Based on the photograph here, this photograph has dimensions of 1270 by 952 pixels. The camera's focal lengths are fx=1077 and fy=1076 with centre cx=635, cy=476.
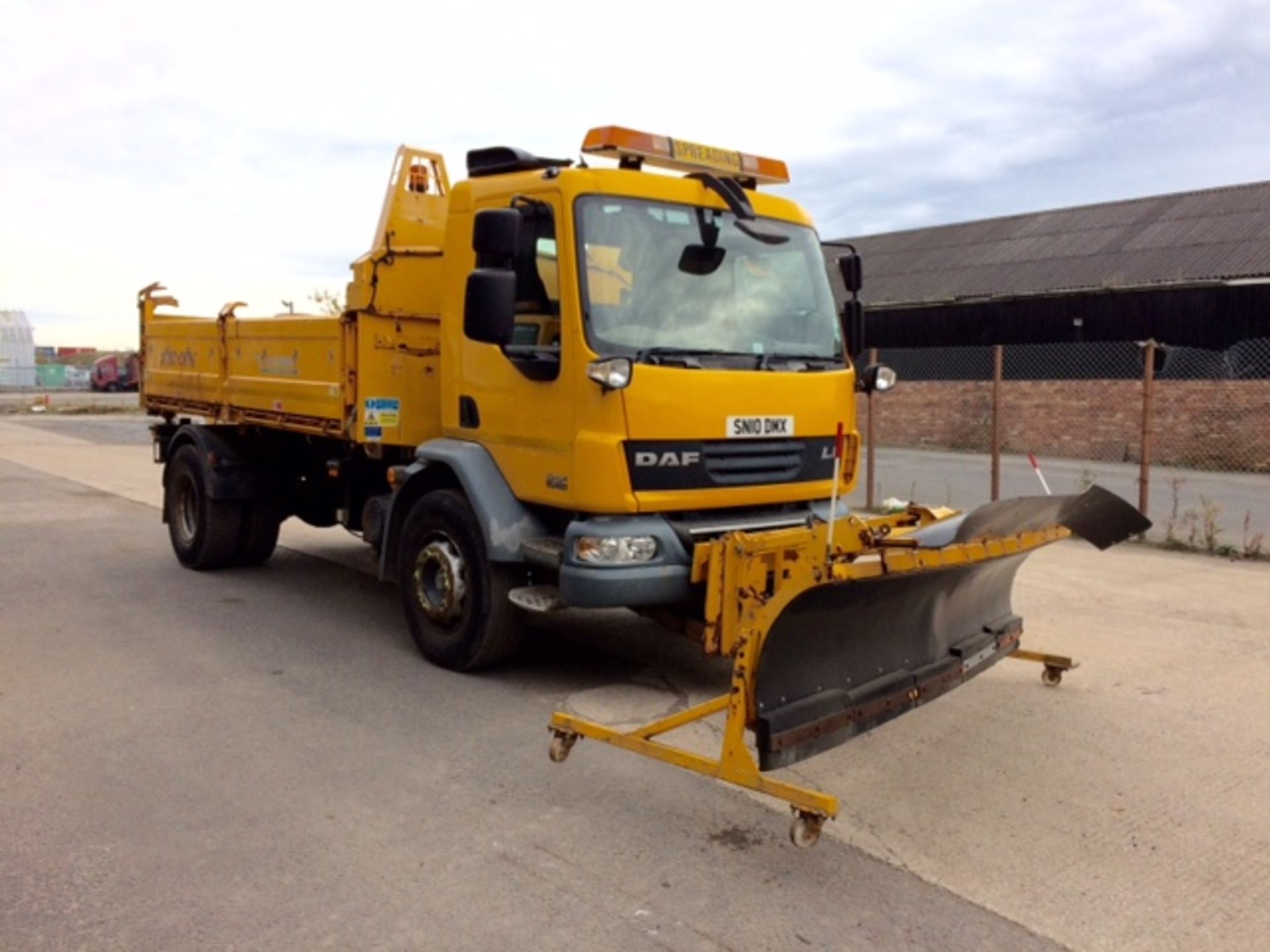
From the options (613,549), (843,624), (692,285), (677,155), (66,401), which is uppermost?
(677,155)

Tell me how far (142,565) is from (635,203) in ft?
20.4

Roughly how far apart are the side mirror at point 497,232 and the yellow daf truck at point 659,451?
0.05 feet

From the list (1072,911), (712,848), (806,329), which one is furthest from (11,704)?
(1072,911)

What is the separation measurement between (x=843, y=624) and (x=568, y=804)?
1321mm

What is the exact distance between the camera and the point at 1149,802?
4.41m

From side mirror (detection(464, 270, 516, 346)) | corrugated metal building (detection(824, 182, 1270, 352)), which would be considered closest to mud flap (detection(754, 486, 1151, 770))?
side mirror (detection(464, 270, 516, 346))

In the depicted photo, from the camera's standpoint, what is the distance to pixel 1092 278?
979 inches

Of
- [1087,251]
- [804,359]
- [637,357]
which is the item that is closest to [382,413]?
[637,357]

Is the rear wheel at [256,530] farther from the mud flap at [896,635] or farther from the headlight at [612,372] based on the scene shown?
the mud flap at [896,635]

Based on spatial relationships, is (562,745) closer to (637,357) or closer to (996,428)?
(637,357)

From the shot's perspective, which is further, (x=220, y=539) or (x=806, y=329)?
(x=220, y=539)

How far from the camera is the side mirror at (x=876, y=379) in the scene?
22.2ft

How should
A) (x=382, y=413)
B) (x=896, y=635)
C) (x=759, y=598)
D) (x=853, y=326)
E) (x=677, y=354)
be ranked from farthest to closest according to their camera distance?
1. (x=382, y=413)
2. (x=853, y=326)
3. (x=677, y=354)
4. (x=759, y=598)
5. (x=896, y=635)

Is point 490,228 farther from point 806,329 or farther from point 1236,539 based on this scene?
point 1236,539
